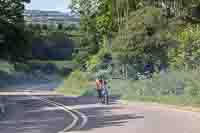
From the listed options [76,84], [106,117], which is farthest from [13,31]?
[106,117]

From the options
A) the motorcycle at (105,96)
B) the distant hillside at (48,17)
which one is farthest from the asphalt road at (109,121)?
the distant hillside at (48,17)

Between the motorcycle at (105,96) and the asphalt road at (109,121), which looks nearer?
the asphalt road at (109,121)

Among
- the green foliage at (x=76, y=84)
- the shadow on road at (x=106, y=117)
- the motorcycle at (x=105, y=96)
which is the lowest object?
the green foliage at (x=76, y=84)

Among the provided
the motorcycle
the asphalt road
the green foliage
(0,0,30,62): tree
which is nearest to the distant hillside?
(0,0,30,62): tree

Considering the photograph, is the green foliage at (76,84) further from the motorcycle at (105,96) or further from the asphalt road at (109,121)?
the asphalt road at (109,121)

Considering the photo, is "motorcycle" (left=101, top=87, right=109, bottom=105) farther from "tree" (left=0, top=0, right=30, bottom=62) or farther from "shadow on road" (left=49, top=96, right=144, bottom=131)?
"tree" (left=0, top=0, right=30, bottom=62)

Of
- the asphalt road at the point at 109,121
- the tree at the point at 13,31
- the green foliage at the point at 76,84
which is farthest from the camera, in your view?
the tree at the point at 13,31

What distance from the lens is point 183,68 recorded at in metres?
36.1

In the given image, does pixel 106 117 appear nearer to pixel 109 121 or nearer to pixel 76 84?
pixel 109 121

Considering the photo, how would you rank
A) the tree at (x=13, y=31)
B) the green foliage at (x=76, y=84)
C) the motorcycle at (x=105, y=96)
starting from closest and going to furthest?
the motorcycle at (x=105, y=96)
the green foliage at (x=76, y=84)
the tree at (x=13, y=31)

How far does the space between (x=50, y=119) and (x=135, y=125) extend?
5050 mm

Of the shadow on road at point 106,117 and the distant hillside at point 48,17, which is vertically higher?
the shadow on road at point 106,117

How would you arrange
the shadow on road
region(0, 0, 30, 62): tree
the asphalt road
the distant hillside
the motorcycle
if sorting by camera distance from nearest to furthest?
the asphalt road → the shadow on road → the motorcycle → region(0, 0, 30, 62): tree → the distant hillside

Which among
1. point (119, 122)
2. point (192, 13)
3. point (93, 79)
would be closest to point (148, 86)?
point (192, 13)
